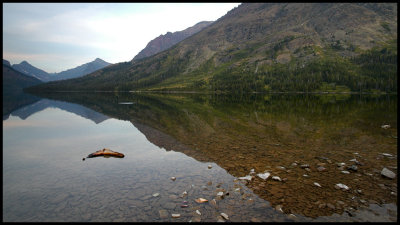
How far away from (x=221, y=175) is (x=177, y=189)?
3960 mm

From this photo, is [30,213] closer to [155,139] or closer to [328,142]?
[155,139]

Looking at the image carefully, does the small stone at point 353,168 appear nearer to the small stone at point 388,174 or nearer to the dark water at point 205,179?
the dark water at point 205,179

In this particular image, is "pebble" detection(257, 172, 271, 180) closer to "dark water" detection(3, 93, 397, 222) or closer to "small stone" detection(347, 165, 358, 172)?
"dark water" detection(3, 93, 397, 222)

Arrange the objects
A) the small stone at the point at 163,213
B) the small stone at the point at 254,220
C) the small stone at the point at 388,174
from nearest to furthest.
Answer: the small stone at the point at 254,220 → the small stone at the point at 163,213 → the small stone at the point at 388,174

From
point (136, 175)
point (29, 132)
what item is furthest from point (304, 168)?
point (29, 132)

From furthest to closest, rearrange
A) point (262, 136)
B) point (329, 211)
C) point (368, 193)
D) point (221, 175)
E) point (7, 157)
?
point (262, 136) < point (7, 157) < point (221, 175) < point (368, 193) < point (329, 211)

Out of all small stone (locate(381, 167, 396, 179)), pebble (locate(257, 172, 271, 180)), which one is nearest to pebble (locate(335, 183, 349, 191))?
small stone (locate(381, 167, 396, 179))

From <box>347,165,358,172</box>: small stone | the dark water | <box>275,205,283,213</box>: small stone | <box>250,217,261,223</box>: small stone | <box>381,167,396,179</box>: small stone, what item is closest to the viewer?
<box>250,217,261,223</box>: small stone

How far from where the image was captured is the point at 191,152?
78.2 ft

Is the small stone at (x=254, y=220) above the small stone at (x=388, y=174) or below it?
below

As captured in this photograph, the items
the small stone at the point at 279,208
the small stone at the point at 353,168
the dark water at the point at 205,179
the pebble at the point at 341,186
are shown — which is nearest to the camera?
the small stone at the point at 279,208

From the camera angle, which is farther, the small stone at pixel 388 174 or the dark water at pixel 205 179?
the small stone at pixel 388 174

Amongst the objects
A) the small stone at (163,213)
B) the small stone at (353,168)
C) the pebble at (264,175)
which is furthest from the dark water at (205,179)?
the small stone at (353,168)

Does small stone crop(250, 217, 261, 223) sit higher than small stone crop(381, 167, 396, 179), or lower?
lower
